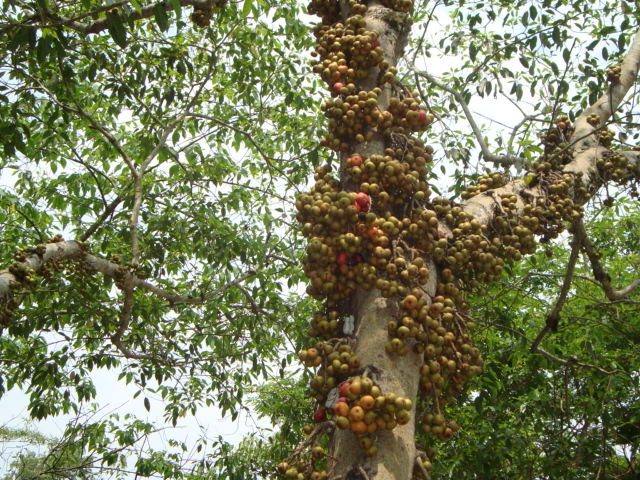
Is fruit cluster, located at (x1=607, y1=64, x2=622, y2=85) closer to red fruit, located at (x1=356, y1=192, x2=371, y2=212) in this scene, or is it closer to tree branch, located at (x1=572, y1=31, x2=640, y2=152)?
tree branch, located at (x1=572, y1=31, x2=640, y2=152)

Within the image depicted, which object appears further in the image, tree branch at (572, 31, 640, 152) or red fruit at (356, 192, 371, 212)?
tree branch at (572, 31, 640, 152)

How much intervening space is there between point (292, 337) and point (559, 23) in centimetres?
324

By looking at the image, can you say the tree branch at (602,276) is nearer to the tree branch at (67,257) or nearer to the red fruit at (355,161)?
the red fruit at (355,161)

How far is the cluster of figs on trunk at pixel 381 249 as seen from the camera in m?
1.49

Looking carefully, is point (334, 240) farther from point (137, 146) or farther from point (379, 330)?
point (137, 146)

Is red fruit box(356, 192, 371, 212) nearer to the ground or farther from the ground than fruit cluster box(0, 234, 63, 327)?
farther from the ground

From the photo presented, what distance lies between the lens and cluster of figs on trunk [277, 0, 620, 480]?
149 centimetres

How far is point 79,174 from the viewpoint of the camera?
4.94m

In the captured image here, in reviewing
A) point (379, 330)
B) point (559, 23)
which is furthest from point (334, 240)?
point (559, 23)

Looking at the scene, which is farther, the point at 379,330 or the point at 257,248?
the point at 257,248

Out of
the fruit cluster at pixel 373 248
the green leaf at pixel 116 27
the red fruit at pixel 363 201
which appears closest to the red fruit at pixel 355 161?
the fruit cluster at pixel 373 248

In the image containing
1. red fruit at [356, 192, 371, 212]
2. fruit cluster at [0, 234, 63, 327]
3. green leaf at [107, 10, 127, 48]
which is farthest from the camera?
green leaf at [107, 10, 127, 48]

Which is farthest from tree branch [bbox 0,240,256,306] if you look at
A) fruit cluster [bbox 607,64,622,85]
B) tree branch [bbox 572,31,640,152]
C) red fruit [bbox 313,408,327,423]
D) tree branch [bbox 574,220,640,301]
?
fruit cluster [bbox 607,64,622,85]

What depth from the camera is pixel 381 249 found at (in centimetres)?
163
